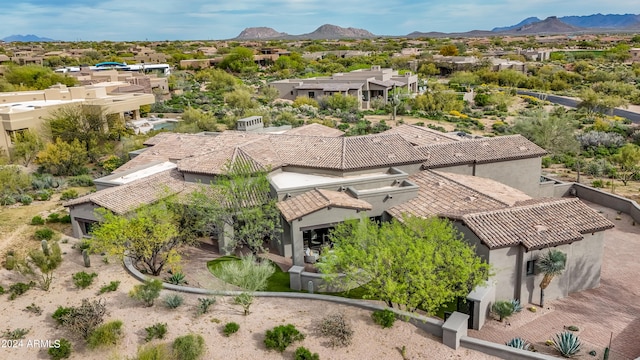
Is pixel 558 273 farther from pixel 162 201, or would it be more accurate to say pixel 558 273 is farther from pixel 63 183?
pixel 63 183

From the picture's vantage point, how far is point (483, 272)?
2045 cm

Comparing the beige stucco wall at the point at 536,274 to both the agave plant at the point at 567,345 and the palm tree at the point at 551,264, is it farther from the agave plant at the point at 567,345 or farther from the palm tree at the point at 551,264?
the agave plant at the point at 567,345

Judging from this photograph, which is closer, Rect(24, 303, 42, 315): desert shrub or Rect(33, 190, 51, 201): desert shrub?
Rect(24, 303, 42, 315): desert shrub

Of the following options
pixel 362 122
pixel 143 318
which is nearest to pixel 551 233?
pixel 143 318

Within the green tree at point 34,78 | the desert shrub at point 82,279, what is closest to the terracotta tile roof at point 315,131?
the desert shrub at point 82,279

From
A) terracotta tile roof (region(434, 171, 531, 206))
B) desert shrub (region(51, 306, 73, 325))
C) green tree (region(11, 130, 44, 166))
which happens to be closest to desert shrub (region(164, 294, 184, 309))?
desert shrub (region(51, 306, 73, 325))

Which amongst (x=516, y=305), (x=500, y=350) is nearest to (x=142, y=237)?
(x=500, y=350)

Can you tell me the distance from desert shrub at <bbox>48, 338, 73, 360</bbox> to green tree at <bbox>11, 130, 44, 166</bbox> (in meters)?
33.2

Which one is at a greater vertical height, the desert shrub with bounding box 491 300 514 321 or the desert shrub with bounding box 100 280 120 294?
the desert shrub with bounding box 100 280 120 294

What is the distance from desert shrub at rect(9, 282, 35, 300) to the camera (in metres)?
22.4

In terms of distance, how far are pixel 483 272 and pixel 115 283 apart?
55.9ft

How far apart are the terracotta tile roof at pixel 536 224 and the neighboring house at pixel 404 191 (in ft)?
0.16

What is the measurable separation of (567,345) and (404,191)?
1215cm

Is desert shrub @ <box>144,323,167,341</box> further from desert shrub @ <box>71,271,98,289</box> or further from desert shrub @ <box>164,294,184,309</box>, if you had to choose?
desert shrub @ <box>71,271,98,289</box>
